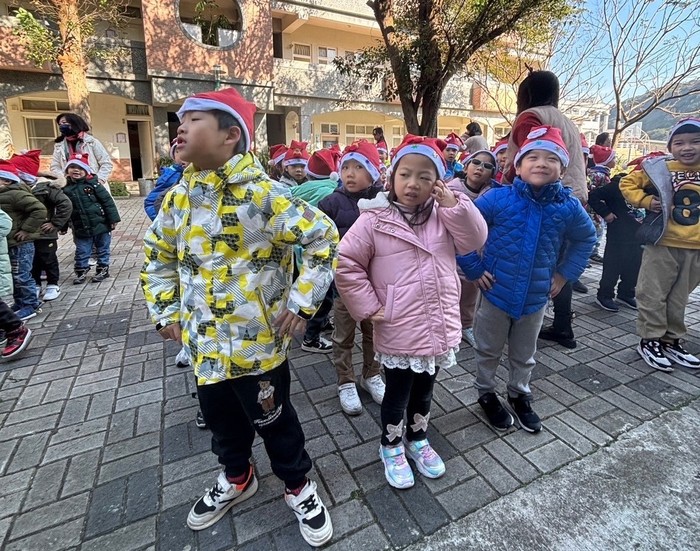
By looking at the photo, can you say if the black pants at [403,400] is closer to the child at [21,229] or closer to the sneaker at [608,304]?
the sneaker at [608,304]

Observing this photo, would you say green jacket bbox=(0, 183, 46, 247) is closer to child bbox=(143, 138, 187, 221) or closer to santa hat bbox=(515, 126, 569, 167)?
child bbox=(143, 138, 187, 221)

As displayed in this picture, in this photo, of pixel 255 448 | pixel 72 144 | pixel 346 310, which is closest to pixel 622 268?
pixel 346 310

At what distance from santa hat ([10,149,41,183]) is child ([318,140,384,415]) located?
154 inches


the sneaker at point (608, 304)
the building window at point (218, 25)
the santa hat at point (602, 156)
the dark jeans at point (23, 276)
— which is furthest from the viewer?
the building window at point (218, 25)

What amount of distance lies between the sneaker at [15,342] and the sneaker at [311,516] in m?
3.10

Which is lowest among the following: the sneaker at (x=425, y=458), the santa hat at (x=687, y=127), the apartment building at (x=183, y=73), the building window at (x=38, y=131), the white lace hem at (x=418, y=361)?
the sneaker at (x=425, y=458)

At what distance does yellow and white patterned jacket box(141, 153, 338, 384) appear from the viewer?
1663 millimetres

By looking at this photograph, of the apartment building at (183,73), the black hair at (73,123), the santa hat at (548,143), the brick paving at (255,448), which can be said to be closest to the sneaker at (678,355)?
the brick paving at (255,448)

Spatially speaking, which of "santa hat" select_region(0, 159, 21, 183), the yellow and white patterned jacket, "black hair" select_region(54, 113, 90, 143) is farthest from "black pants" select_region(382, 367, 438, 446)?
"black hair" select_region(54, 113, 90, 143)

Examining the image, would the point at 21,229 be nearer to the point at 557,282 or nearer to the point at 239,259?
the point at 239,259

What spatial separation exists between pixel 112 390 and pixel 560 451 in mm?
3068

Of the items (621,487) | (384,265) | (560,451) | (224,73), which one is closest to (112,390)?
(384,265)

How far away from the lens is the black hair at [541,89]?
3307mm

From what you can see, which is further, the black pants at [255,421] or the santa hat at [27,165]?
the santa hat at [27,165]
